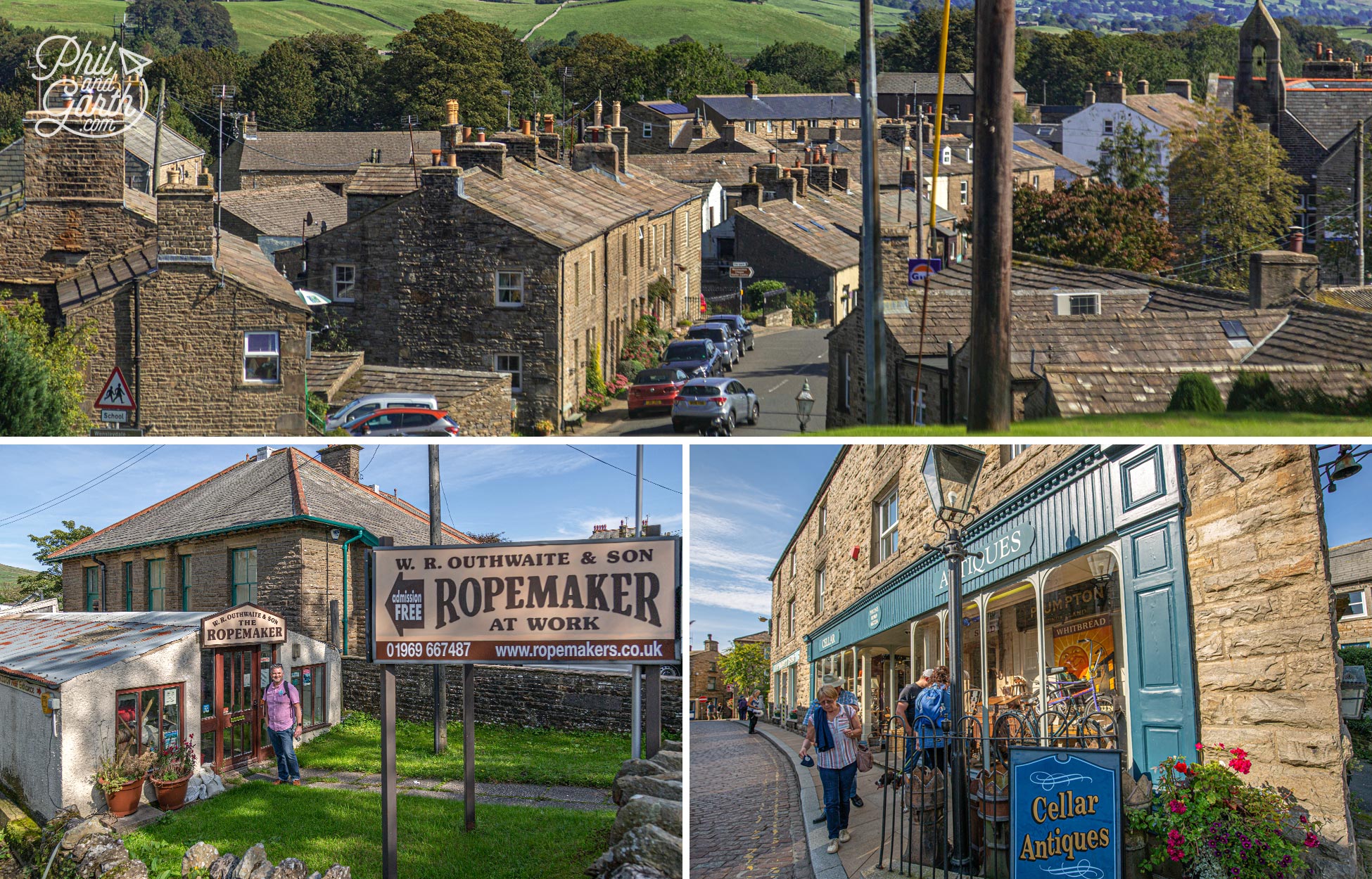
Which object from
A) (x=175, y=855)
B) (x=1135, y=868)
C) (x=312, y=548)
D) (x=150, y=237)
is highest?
(x=150, y=237)

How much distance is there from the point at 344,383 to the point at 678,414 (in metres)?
8.12

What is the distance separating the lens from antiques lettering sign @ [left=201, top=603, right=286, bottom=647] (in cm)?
1527

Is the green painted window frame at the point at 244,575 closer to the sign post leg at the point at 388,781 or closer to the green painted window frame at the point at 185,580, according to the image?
the green painted window frame at the point at 185,580

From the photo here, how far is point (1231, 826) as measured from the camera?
680 centimetres

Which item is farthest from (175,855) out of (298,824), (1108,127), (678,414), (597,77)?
(597,77)

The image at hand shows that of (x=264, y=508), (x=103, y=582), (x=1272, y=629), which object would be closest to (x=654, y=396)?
(x=103, y=582)

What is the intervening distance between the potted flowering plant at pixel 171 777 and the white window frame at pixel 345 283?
2278 cm

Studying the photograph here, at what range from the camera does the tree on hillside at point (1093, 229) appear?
42.7 m

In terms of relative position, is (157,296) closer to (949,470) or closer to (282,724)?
(282,724)

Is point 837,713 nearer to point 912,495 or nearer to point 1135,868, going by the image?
point 1135,868

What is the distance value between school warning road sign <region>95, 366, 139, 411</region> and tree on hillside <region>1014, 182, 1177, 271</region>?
29681mm

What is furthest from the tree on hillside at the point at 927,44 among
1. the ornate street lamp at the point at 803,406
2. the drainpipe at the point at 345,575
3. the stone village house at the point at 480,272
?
the drainpipe at the point at 345,575

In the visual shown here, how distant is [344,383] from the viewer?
28.5 m

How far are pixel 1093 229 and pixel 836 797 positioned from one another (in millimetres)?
37833
